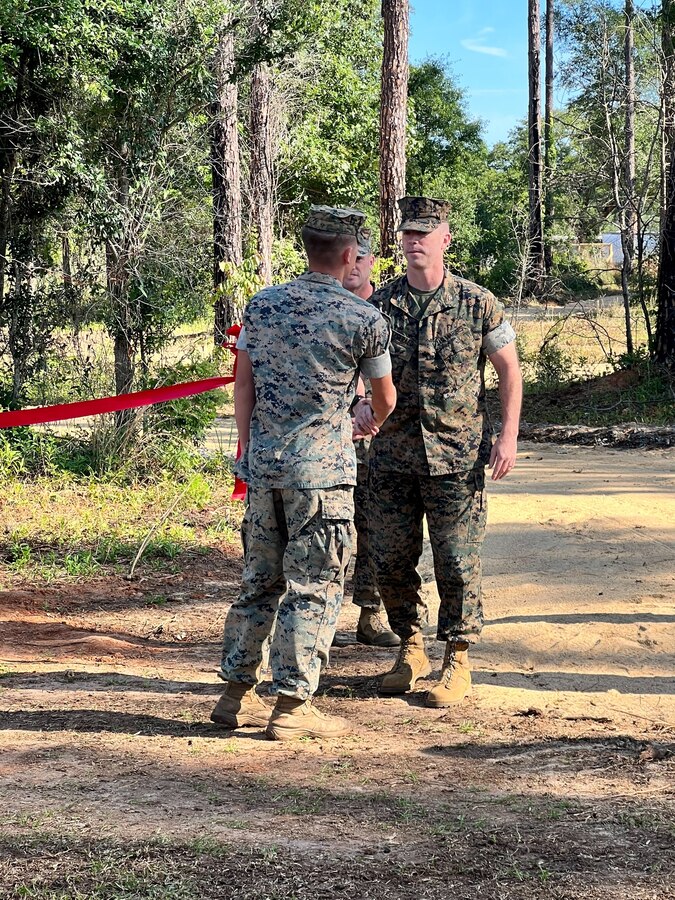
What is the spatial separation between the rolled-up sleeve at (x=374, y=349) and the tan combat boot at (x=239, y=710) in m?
1.38

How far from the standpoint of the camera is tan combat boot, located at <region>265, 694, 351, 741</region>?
14.0 ft

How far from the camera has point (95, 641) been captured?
6.02 m

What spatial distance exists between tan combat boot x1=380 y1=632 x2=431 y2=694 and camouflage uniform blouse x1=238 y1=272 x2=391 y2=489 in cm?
126

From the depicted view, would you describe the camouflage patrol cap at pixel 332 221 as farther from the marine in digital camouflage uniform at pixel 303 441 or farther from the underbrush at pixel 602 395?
the underbrush at pixel 602 395

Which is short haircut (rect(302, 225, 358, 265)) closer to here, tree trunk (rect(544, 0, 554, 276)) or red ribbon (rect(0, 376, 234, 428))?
red ribbon (rect(0, 376, 234, 428))

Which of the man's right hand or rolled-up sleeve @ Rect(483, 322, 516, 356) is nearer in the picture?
the man's right hand

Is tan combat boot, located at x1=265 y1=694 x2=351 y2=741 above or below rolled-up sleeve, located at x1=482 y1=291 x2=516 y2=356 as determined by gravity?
below

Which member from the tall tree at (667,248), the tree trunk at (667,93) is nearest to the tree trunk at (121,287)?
the tree trunk at (667,93)

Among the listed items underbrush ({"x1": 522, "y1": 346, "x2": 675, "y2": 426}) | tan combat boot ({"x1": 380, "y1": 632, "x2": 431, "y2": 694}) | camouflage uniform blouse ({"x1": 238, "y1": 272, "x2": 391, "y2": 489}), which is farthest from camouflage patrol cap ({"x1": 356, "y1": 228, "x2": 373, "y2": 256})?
underbrush ({"x1": 522, "y1": 346, "x2": 675, "y2": 426})

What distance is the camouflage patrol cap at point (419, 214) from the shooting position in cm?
466

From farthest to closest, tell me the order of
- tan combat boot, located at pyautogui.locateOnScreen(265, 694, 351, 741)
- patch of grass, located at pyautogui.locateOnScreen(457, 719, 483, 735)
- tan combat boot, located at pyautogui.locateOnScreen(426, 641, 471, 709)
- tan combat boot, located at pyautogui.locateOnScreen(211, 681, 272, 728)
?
tan combat boot, located at pyautogui.locateOnScreen(426, 641, 471, 709) → patch of grass, located at pyautogui.locateOnScreen(457, 719, 483, 735) → tan combat boot, located at pyautogui.locateOnScreen(211, 681, 272, 728) → tan combat boot, located at pyautogui.locateOnScreen(265, 694, 351, 741)

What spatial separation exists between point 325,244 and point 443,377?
0.92 metres

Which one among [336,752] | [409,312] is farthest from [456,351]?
[336,752]

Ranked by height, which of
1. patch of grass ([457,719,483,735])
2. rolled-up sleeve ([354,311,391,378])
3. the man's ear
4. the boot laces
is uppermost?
the man's ear
